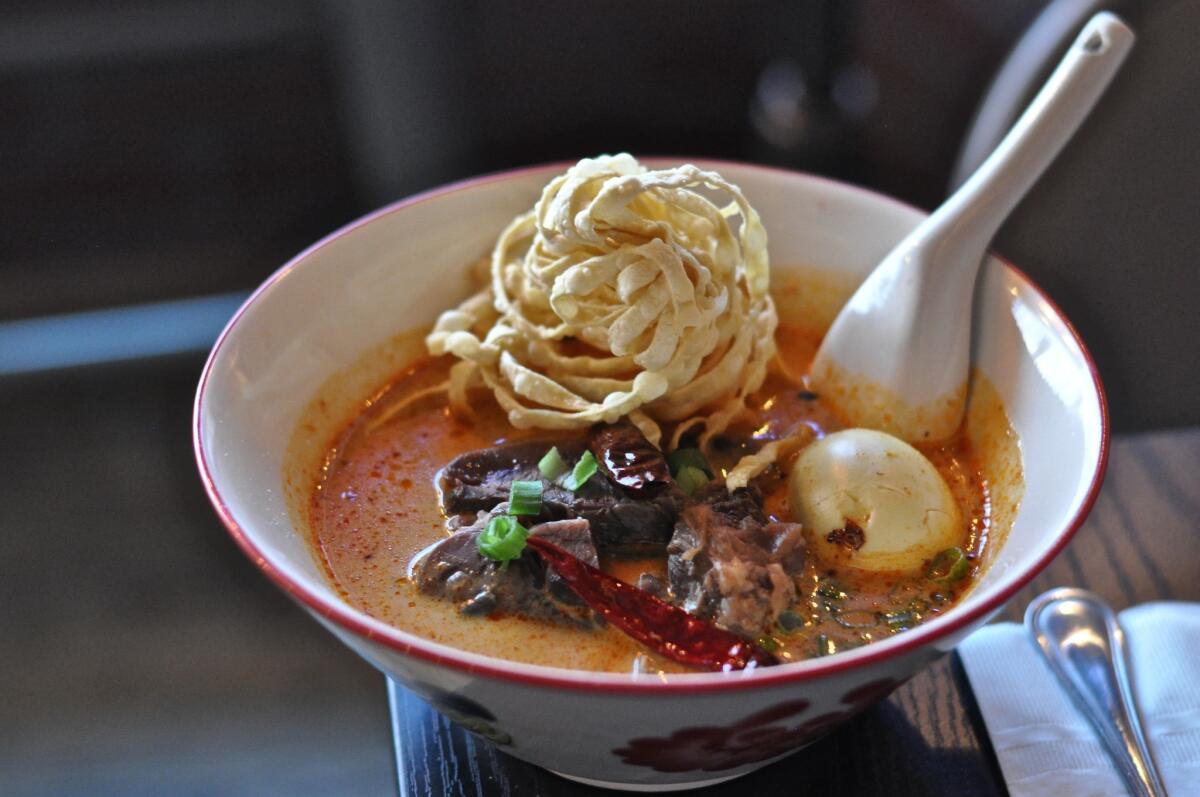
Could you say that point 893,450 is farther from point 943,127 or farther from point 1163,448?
point 943,127

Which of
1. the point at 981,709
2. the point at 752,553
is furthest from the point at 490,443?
the point at 981,709

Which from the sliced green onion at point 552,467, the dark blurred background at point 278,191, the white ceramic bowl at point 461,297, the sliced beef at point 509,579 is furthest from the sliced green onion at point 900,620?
the dark blurred background at point 278,191

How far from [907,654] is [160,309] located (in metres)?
1.89

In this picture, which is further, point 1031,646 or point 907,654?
point 1031,646

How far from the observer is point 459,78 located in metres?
3.20

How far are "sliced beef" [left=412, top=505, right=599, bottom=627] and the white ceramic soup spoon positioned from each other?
573 millimetres

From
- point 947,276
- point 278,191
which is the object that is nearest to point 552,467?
point 947,276

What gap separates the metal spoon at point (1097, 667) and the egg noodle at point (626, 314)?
1.40ft

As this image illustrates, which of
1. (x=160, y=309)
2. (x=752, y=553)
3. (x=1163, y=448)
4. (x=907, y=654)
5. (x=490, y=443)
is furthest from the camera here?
(x=160, y=309)

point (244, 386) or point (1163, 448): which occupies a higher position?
point (244, 386)

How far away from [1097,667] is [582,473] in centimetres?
69

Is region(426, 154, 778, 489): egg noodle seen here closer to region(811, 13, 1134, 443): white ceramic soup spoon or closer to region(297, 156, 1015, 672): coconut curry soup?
region(297, 156, 1015, 672): coconut curry soup

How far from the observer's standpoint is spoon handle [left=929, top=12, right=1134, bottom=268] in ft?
5.13

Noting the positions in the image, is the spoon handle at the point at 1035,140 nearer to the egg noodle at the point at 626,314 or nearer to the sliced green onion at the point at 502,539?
the egg noodle at the point at 626,314
